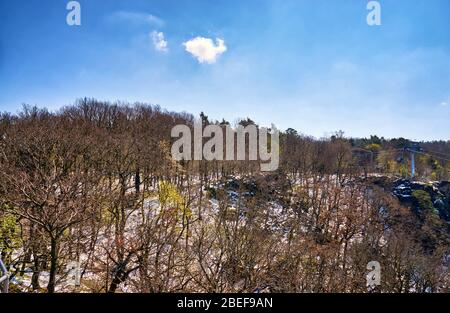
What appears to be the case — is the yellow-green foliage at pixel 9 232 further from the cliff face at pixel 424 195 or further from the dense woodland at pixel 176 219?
the cliff face at pixel 424 195

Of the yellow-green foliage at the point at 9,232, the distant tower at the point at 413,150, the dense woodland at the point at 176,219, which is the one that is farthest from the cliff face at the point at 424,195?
the yellow-green foliage at the point at 9,232

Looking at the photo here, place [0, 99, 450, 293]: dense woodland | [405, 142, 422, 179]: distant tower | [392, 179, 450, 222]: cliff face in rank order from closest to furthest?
[0, 99, 450, 293]: dense woodland
[392, 179, 450, 222]: cliff face
[405, 142, 422, 179]: distant tower

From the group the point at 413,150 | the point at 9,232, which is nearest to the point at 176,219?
the point at 9,232

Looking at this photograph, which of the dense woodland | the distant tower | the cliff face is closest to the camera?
the dense woodland

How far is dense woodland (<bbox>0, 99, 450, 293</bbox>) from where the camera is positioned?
14.4 meters

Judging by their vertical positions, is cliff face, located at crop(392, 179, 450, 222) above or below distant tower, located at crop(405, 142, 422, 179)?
below

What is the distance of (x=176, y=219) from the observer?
22188 mm

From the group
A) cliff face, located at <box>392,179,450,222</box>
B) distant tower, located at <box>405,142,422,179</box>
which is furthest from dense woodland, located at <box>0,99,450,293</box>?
distant tower, located at <box>405,142,422,179</box>

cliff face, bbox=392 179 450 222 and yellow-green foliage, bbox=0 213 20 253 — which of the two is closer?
yellow-green foliage, bbox=0 213 20 253

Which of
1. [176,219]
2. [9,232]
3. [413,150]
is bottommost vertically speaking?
[176,219]

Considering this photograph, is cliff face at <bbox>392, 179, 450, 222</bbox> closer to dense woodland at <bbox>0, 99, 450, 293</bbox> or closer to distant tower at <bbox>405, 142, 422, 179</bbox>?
dense woodland at <bbox>0, 99, 450, 293</bbox>

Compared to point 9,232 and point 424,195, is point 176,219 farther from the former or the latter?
point 424,195
